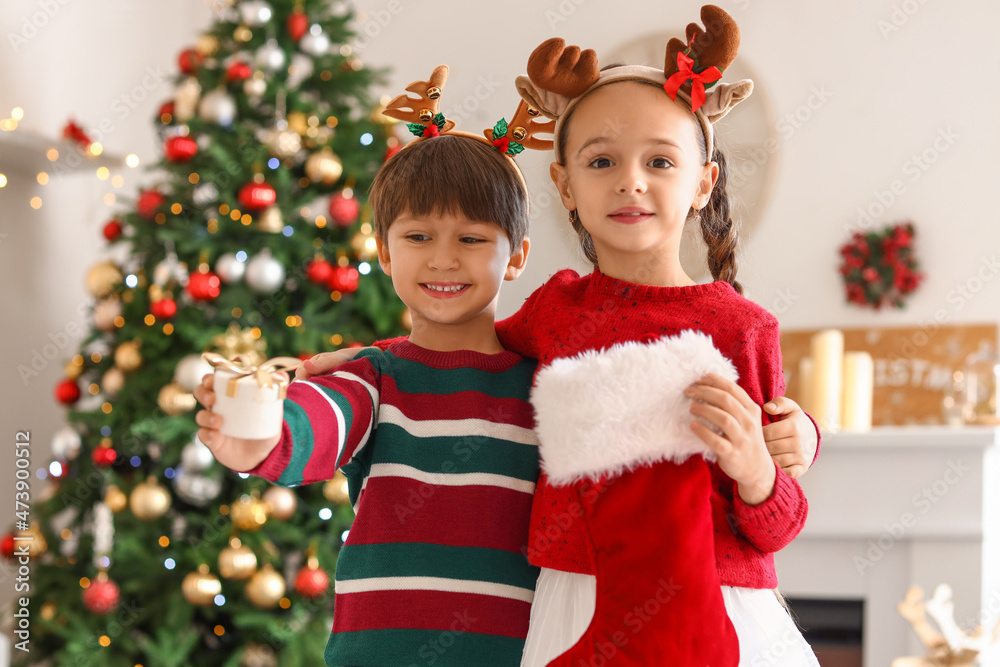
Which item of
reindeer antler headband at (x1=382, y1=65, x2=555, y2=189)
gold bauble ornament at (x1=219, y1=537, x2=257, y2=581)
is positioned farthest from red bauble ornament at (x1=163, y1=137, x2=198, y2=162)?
reindeer antler headband at (x1=382, y1=65, x2=555, y2=189)

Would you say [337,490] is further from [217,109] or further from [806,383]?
[806,383]

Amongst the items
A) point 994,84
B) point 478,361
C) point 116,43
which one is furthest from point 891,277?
point 116,43

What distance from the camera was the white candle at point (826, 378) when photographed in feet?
7.77

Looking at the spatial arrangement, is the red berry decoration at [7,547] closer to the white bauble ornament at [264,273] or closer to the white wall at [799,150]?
the white wall at [799,150]

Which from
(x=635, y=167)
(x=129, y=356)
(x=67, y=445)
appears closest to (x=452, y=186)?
(x=635, y=167)

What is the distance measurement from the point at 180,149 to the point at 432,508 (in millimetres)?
1591

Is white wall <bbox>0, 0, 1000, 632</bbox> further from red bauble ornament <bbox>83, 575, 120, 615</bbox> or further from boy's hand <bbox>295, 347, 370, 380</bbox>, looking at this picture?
boy's hand <bbox>295, 347, 370, 380</bbox>

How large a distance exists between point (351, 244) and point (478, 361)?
1.31 meters

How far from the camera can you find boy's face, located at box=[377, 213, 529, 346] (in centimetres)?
89

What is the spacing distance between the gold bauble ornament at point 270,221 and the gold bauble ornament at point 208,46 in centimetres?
50

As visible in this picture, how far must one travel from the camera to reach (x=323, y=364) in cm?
93

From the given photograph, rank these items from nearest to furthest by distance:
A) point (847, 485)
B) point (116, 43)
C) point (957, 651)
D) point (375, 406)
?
point (375, 406) → point (957, 651) → point (847, 485) → point (116, 43)

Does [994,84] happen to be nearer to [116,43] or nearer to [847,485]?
[847,485]

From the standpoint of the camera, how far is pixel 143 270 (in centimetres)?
215
